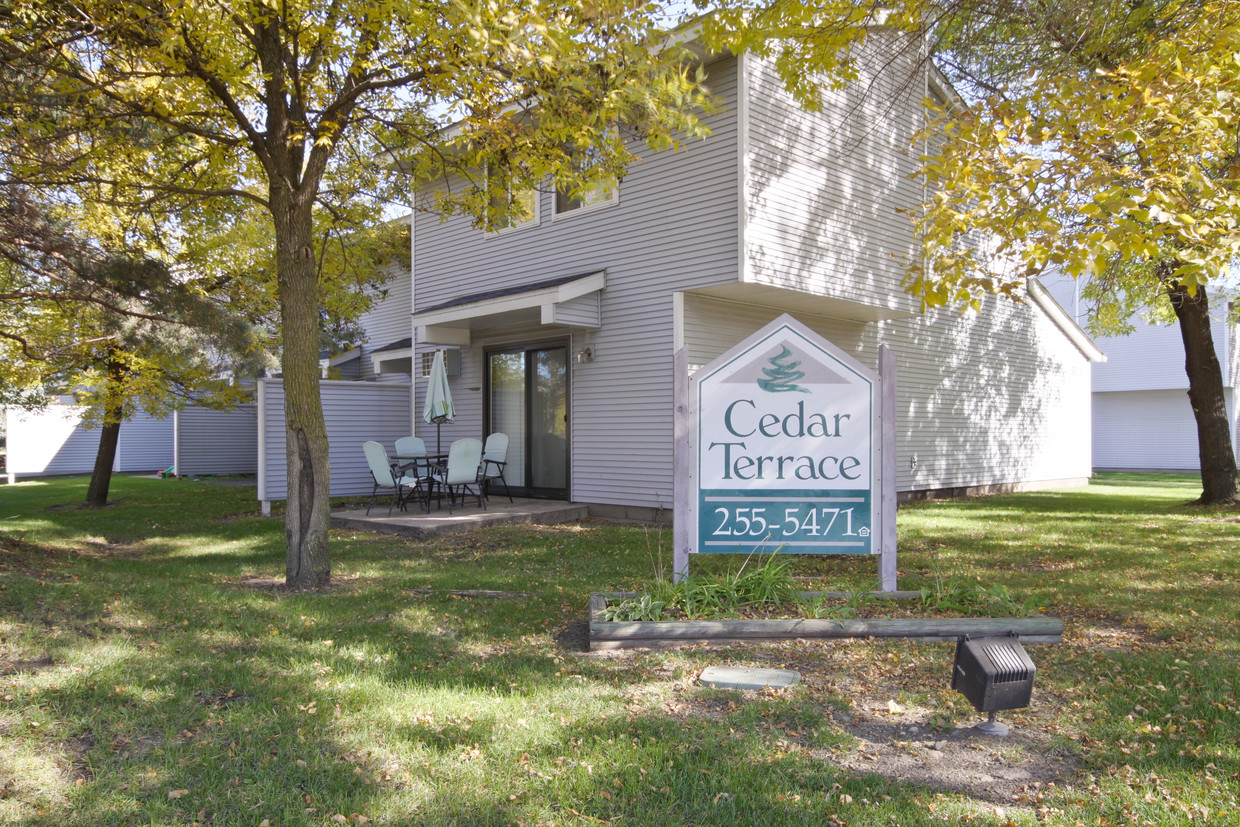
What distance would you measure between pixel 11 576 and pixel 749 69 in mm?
9025

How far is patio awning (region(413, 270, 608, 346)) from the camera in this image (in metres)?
10.4

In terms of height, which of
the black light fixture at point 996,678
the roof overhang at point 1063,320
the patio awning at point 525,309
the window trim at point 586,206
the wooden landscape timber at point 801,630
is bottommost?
the wooden landscape timber at point 801,630

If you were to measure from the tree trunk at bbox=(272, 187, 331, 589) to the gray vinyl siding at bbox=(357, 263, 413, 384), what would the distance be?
9.91m

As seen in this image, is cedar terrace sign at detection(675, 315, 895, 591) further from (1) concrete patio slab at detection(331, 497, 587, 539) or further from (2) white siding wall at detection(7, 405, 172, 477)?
(2) white siding wall at detection(7, 405, 172, 477)

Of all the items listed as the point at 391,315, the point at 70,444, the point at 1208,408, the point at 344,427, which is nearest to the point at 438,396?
the point at 344,427

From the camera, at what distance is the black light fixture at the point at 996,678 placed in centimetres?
325

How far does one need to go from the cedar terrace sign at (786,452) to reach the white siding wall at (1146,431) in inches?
943

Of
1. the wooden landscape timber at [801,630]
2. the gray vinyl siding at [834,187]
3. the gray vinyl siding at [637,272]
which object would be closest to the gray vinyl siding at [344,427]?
the gray vinyl siding at [637,272]

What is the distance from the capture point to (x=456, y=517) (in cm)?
1024

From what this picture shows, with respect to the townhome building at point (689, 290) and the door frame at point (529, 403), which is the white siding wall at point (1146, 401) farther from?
the door frame at point (529, 403)

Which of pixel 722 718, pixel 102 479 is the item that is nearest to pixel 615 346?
pixel 722 718

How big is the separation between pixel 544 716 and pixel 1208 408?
41.8 ft

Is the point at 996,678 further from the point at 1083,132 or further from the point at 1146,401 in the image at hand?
the point at 1146,401

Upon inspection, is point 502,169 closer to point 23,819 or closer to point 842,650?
point 842,650
